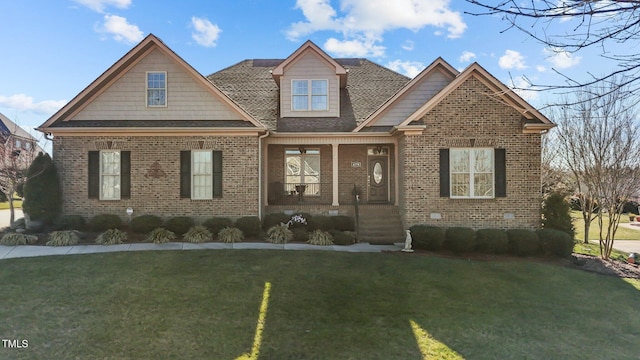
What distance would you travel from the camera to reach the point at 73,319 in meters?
5.54

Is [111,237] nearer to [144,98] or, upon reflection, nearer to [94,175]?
[94,175]

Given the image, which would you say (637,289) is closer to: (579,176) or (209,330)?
(579,176)

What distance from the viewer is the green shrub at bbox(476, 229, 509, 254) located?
1095 centimetres

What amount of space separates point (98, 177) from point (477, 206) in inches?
540

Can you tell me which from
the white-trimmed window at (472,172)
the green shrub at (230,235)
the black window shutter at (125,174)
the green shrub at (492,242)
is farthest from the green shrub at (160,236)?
the green shrub at (492,242)

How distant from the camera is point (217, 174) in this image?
13.1 meters

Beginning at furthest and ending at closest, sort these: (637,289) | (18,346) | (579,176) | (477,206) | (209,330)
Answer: (579,176) → (477,206) → (637,289) → (209,330) → (18,346)

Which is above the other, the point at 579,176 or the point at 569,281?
the point at 579,176

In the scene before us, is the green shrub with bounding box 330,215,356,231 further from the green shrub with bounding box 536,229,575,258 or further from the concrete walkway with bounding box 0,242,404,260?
the green shrub with bounding box 536,229,575,258

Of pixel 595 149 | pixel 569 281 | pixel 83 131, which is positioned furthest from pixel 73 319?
pixel 595 149

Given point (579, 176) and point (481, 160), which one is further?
point (579, 176)

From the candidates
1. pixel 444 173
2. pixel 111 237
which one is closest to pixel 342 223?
pixel 444 173

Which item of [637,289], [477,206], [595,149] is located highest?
[595,149]

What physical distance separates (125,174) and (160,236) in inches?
132
